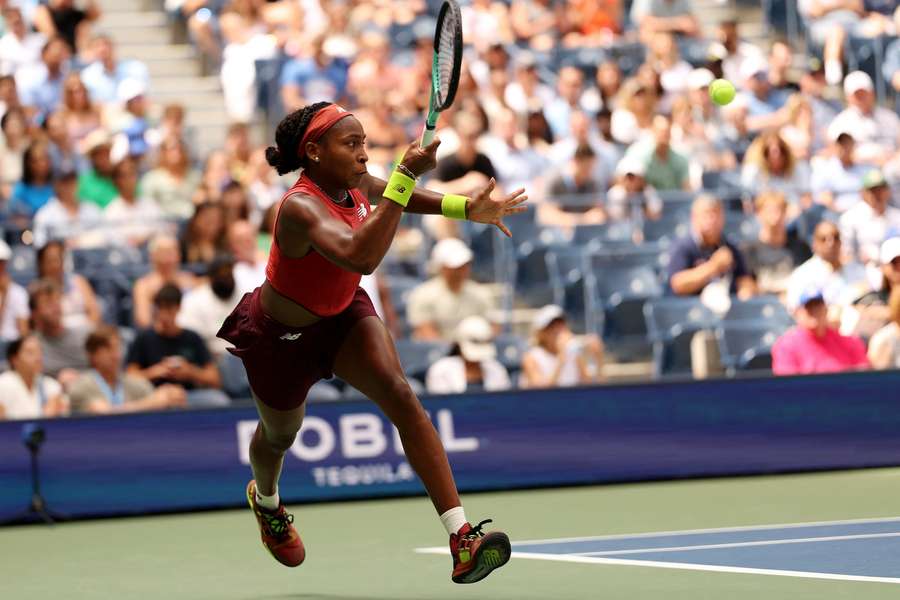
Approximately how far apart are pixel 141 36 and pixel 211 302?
5772 millimetres

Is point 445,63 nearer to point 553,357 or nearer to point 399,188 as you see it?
point 399,188

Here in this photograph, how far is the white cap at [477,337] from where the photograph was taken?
10.9 meters

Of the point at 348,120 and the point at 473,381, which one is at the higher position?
the point at 348,120

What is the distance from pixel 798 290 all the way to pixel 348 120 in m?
6.43

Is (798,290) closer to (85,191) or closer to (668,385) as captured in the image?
(668,385)

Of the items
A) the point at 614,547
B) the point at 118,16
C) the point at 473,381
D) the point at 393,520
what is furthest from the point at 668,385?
the point at 118,16

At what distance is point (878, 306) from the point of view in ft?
37.2

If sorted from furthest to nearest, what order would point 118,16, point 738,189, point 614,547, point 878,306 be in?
point 118,16 → point 738,189 → point 878,306 → point 614,547

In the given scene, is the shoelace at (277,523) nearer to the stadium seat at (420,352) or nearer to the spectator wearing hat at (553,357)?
the stadium seat at (420,352)

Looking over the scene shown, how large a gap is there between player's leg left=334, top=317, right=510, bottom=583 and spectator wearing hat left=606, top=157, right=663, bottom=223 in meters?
6.67

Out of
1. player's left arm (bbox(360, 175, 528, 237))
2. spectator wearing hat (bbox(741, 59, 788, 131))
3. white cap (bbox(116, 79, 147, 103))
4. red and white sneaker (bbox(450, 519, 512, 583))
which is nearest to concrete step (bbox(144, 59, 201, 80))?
white cap (bbox(116, 79, 147, 103))

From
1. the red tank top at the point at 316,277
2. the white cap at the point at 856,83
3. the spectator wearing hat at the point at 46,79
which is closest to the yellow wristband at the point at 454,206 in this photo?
the red tank top at the point at 316,277

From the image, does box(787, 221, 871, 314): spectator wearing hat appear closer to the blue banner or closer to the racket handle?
the blue banner

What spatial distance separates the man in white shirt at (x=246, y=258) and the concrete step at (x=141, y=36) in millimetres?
5149
